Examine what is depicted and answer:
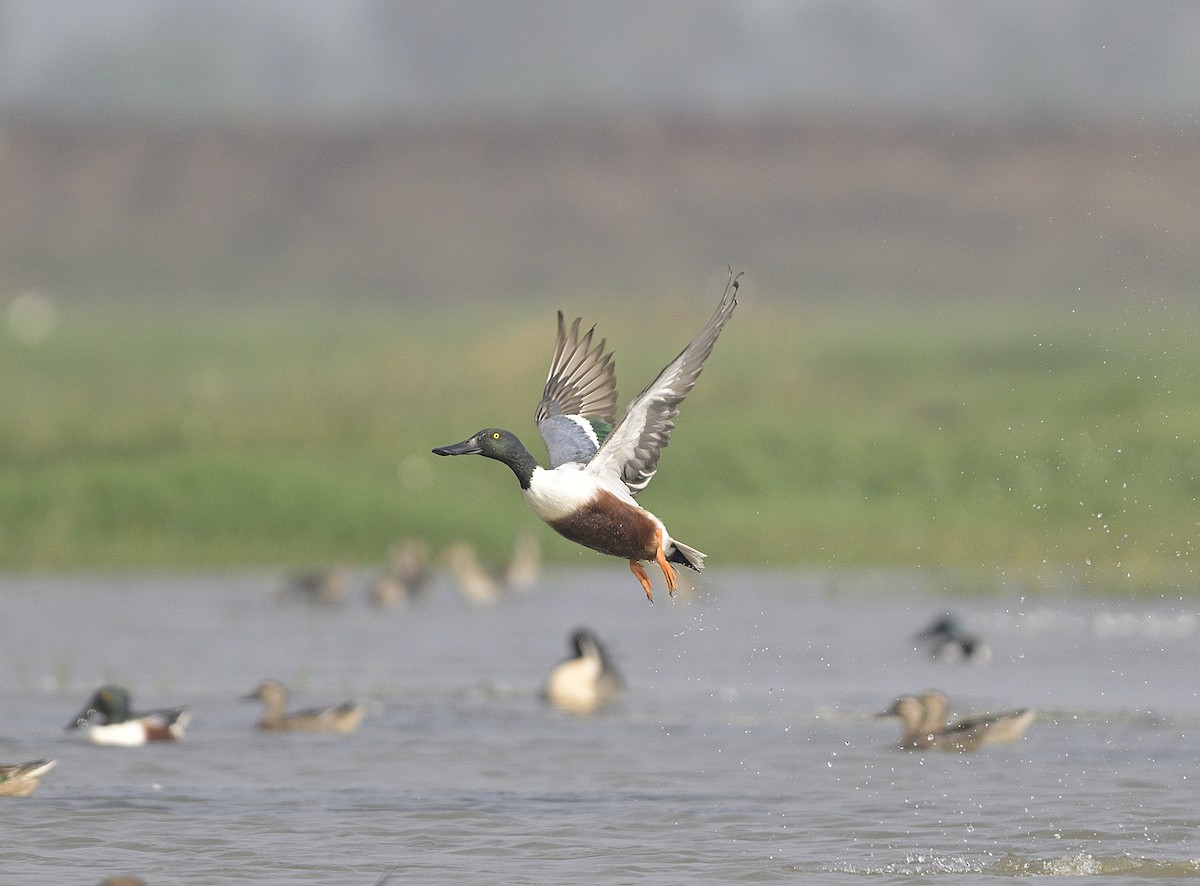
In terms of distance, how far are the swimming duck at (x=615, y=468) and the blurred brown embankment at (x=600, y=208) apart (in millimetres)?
41806

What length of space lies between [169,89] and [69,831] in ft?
263

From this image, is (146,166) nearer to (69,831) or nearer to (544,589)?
(544,589)

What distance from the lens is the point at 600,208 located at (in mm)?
55375

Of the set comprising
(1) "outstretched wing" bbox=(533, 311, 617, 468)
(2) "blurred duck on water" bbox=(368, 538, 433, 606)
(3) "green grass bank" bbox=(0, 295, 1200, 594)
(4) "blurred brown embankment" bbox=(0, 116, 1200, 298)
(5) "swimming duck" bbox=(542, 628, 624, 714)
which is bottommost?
(5) "swimming duck" bbox=(542, 628, 624, 714)

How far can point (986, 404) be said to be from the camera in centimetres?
2733

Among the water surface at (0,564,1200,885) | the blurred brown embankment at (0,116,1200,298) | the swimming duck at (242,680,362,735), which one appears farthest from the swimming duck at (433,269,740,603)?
the blurred brown embankment at (0,116,1200,298)

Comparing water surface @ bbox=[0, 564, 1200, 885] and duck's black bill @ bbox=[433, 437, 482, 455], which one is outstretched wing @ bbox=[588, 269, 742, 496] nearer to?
duck's black bill @ bbox=[433, 437, 482, 455]

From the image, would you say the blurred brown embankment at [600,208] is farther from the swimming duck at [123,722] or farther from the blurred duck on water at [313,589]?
the swimming duck at [123,722]

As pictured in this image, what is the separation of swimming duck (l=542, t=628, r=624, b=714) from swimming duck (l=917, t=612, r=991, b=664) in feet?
9.30

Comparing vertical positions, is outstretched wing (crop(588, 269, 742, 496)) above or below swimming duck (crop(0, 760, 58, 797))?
above

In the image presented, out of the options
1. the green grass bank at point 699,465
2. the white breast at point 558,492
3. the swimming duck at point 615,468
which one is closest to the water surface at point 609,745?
the green grass bank at point 699,465

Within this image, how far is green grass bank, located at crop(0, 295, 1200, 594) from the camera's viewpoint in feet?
69.7

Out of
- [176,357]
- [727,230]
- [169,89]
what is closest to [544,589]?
[176,357]

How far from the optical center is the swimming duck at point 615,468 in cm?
941
